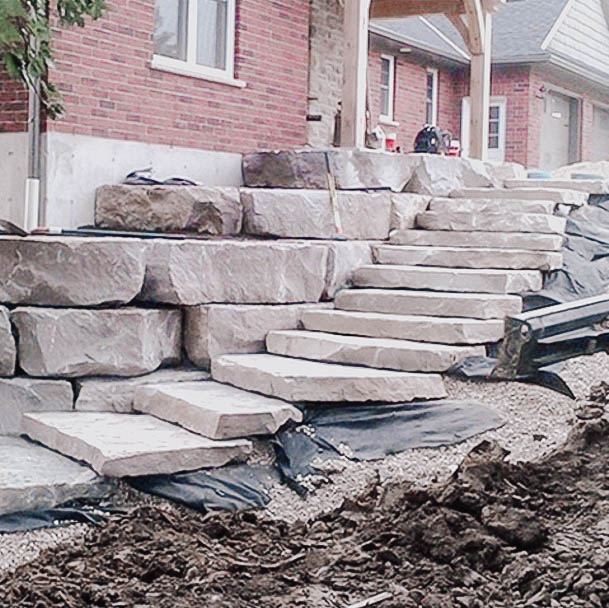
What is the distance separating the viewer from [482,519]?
11.7 ft

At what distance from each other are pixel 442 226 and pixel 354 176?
2.46ft

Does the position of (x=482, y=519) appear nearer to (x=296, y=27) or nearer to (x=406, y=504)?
(x=406, y=504)

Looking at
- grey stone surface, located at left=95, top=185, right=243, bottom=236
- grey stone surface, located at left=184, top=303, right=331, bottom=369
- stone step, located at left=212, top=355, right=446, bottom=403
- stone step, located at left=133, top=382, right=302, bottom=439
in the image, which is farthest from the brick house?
stone step, located at left=212, top=355, right=446, bottom=403

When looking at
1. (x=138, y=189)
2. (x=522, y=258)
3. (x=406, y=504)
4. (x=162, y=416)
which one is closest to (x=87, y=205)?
(x=138, y=189)

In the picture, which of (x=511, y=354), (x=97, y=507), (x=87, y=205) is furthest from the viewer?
(x=87, y=205)

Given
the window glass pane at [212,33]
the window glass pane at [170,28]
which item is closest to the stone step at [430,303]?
the window glass pane at [170,28]

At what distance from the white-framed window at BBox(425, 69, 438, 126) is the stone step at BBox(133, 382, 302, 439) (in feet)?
39.8

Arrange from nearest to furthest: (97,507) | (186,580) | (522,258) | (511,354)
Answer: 1. (186,580)
2. (97,507)
3. (511,354)
4. (522,258)

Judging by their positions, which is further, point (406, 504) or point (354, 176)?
point (354, 176)

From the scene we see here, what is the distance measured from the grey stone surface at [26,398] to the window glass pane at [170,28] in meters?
3.49

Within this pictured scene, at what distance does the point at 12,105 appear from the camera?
23.3ft

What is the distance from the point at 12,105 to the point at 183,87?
5.23ft

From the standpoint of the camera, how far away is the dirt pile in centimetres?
314

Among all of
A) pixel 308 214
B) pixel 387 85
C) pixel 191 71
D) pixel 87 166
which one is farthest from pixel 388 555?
pixel 387 85
